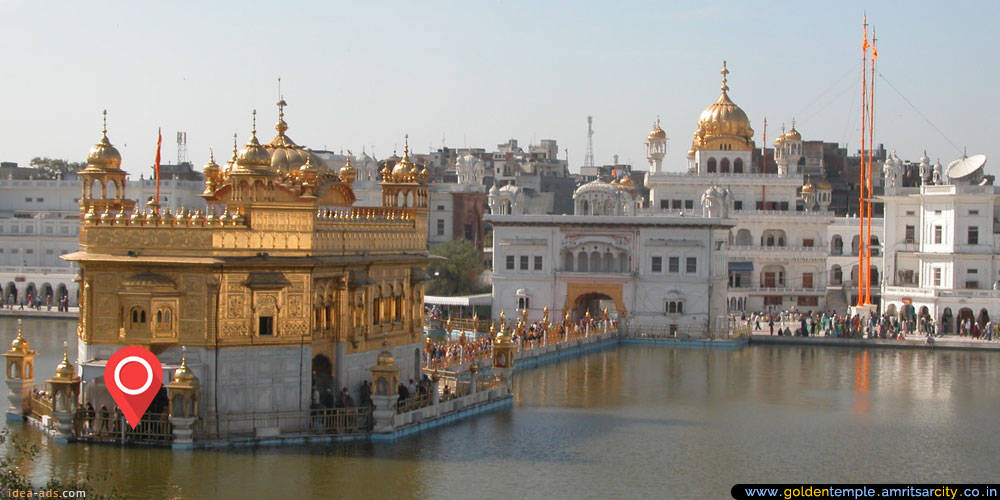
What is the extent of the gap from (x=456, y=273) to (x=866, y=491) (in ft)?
135

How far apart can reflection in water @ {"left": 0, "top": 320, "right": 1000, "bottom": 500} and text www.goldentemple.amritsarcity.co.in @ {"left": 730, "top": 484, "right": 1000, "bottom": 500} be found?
0.71 m

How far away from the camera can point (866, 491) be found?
2280cm

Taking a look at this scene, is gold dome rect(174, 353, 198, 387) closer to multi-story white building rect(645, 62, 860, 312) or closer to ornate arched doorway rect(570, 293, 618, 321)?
ornate arched doorway rect(570, 293, 618, 321)

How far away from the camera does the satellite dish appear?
53.9m

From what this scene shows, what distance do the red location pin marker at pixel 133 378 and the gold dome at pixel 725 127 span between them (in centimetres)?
4205

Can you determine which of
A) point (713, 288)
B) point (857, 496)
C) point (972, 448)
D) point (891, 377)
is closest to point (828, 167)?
point (713, 288)

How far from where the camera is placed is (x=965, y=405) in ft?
111

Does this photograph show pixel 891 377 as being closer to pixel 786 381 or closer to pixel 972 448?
pixel 786 381

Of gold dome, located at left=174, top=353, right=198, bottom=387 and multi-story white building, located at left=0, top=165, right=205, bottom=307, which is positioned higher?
multi-story white building, located at left=0, top=165, right=205, bottom=307

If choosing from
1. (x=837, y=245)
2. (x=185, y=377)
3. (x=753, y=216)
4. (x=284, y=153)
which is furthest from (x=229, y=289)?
(x=837, y=245)

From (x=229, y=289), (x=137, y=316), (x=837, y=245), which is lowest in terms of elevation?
(x=137, y=316)

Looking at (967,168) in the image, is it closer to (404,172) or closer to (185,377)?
(404,172)

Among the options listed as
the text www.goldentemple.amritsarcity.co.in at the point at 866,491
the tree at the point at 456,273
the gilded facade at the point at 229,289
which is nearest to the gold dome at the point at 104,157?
the gilded facade at the point at 229,289

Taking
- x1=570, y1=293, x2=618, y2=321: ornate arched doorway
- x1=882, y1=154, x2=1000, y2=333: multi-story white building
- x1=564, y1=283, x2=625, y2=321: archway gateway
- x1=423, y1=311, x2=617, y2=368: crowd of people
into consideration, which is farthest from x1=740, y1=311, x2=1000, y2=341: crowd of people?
x1=423, y1=311, x2=617, y2=368: crowd of people
